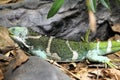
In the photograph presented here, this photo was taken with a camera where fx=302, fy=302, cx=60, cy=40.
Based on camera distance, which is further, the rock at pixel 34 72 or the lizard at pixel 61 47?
the lizard at pixel 61 47

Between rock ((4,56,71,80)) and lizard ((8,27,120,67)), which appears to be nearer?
rock ((4,56,71,80))

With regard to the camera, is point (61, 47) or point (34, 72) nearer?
point (34, 72)

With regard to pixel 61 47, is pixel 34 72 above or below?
above

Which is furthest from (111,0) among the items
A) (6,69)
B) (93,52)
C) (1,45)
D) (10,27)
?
(6,69)
